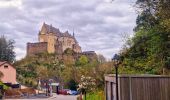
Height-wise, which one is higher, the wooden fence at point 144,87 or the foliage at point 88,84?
the wooden fence at point 144,87

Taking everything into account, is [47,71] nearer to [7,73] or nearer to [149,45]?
[7,73]

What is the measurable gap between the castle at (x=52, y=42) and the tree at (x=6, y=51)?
2983 cm

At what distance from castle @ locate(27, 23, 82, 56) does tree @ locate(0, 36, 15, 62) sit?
29.8m

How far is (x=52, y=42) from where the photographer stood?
140 metres

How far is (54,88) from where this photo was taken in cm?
8344

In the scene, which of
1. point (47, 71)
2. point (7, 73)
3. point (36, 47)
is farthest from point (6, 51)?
point (36, 47)

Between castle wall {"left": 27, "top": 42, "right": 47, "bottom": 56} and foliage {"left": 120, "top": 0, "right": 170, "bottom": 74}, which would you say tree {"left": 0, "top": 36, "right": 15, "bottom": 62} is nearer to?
castle wall {"left": 27, "top": 42, "right": 47, "bottom": 56}

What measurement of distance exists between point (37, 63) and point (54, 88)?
659 inches

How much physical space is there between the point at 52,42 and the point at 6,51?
4885 cm

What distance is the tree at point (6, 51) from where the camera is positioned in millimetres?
91688

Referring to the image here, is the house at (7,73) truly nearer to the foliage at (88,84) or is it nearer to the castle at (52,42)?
the foliage at (88,84)

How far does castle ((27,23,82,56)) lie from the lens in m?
128

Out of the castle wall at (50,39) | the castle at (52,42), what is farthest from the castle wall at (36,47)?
the castle wall at (50,39)

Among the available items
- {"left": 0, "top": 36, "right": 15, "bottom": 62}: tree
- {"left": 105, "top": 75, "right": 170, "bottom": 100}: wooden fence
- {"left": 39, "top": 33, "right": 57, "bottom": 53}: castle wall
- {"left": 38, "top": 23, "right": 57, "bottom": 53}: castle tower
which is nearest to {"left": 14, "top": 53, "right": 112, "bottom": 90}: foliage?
{"left": 0, "top": 36, "right": 15, "bottom": 62}: tree
